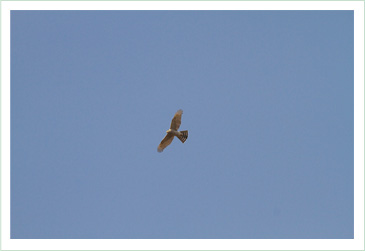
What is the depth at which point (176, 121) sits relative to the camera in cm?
2720

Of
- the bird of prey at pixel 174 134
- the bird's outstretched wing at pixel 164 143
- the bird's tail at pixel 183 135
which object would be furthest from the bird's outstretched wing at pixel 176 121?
the bird's outstretched wing at pixel 164 143

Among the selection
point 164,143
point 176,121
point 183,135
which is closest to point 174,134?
point 183,135

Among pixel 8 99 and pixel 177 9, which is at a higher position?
pixel 177 9

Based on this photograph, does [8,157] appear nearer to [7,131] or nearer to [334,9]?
[7,131]

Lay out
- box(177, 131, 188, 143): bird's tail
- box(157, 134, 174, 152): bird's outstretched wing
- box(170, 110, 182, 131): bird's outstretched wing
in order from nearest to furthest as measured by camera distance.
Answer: box(170, 110, 182, 131): bird's outstretched wing, box(177, 131, 188, 143): bird's tail, box(157, 134, 174, 152): bird's outstretched wing

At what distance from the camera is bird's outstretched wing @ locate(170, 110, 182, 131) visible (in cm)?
2703

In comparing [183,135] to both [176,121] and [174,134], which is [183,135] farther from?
[176,121]

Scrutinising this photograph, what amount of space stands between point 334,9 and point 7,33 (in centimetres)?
1354

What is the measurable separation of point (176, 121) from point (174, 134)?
0.70 m

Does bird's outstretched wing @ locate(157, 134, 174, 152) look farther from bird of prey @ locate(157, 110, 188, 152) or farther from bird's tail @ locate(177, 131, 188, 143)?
bird's tail @ locate(177, 131, 188, 143)

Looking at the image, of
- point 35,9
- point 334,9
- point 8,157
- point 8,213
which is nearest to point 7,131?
point 8,157

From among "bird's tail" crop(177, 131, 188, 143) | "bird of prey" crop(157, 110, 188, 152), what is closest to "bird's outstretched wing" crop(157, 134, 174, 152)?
"bird of prey" crop(157, 110, 188, 152)

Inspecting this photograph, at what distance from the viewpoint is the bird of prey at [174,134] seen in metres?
27.1

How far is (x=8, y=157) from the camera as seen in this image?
2558 cm
